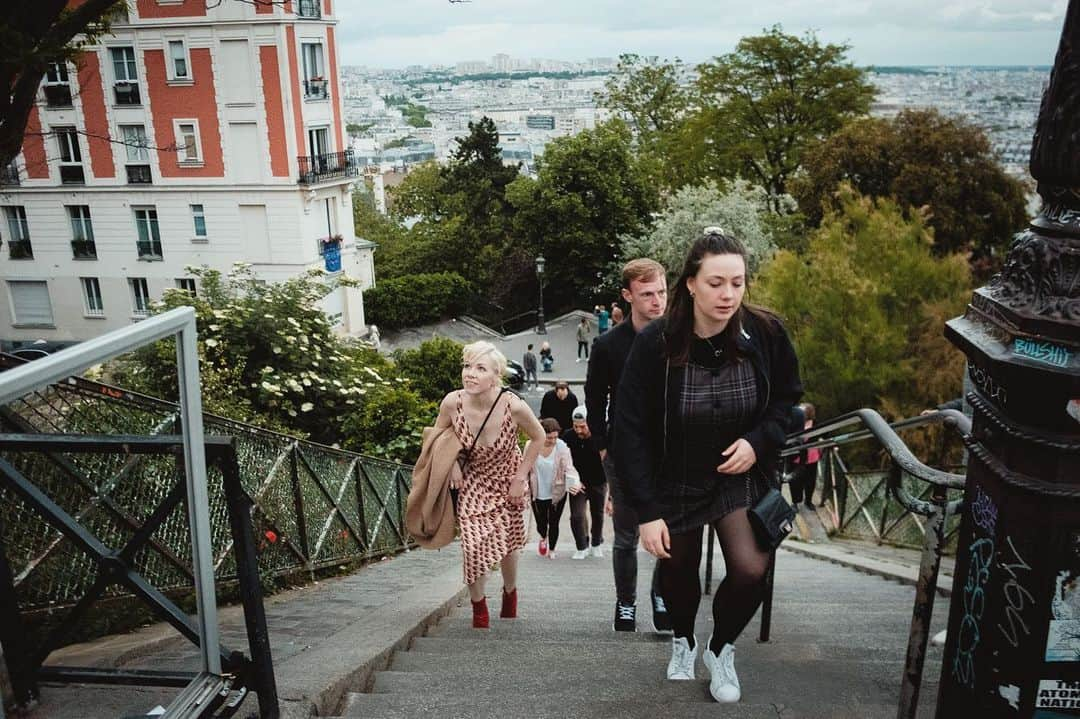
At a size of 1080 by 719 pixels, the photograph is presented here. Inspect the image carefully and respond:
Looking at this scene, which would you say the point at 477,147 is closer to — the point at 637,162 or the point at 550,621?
the point at 637,162

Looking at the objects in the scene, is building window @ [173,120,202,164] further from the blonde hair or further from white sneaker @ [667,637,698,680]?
white sneaker @ [667,637,698,680]

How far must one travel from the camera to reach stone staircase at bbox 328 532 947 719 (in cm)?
297

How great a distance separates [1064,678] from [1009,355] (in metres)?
0.68

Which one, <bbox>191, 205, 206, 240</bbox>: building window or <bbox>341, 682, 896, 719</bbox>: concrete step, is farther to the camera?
<bbox>191, 205, 206, 240</bbox>: building window

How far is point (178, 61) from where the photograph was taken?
90.2 feet

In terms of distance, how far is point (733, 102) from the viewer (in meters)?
35.2

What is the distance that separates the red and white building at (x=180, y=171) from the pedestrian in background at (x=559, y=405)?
22380mm

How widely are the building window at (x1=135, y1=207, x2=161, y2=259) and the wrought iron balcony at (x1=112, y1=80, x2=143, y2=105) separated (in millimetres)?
3469

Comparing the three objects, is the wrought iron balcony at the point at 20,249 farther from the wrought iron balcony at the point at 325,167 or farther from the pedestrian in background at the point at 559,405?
the pedestrian in background at the point at 559,405

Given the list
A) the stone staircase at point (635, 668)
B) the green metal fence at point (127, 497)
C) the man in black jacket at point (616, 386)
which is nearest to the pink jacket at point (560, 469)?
the stone staircase at point (635, 668)

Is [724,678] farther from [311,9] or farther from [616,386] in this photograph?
[311,9]

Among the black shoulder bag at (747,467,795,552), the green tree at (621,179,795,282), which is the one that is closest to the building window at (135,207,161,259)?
the green tree at (621,179,795,282)

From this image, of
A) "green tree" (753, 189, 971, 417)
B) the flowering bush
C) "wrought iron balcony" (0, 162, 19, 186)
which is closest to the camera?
"wrought iron balcony" (0, 162, 19, 186)

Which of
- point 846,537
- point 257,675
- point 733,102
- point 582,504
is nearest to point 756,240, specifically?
point 733,102
